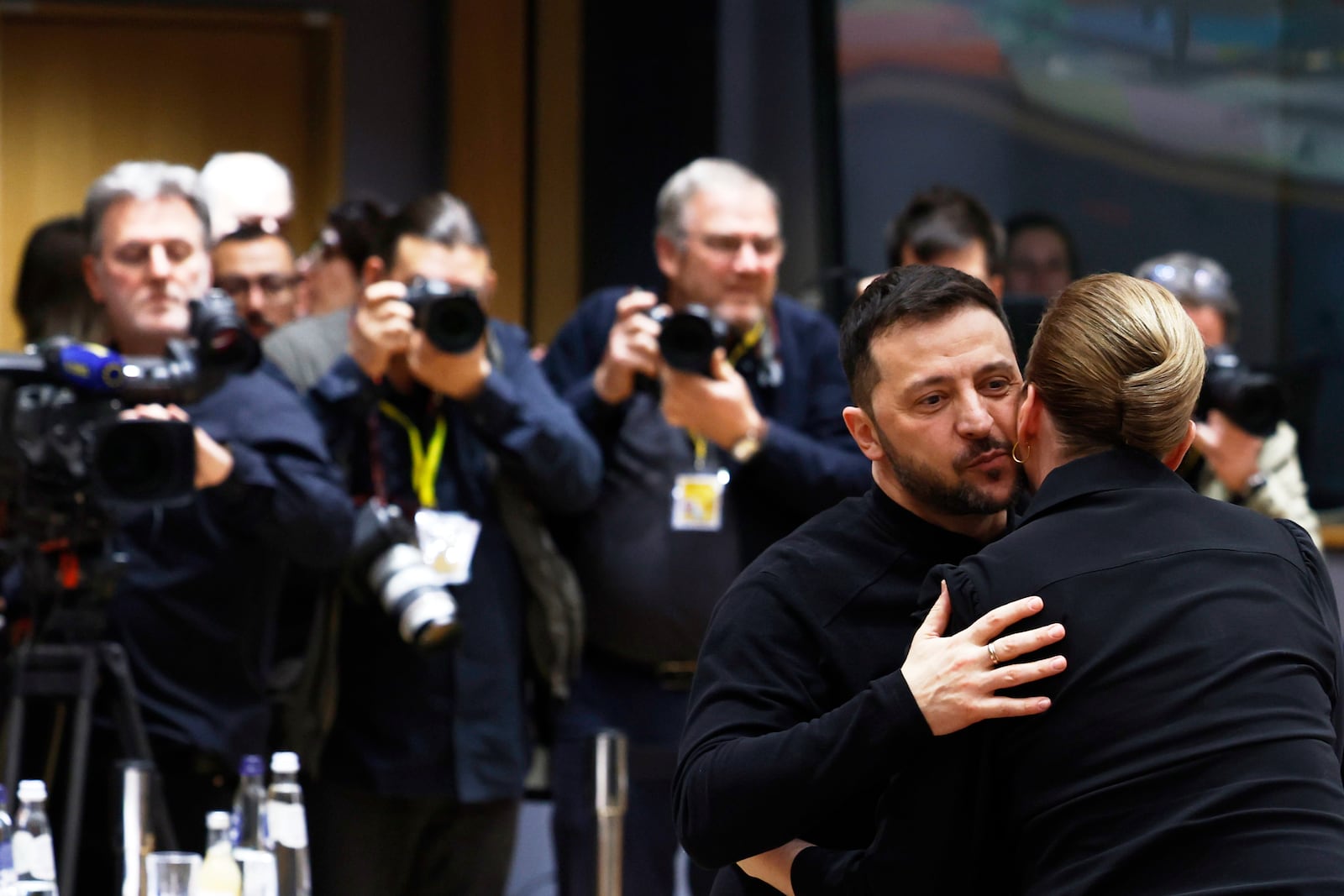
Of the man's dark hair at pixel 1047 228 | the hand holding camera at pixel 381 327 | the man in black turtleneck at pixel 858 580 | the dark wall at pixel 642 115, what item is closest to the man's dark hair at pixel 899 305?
the man in black turtleneck at pixel 858 580

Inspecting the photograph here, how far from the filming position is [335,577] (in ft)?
9.33

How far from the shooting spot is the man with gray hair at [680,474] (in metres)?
2.91

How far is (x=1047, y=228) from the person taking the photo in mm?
4094

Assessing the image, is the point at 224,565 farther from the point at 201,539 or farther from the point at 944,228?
the point at 944,228

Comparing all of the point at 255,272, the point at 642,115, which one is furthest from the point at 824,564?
the point at 642,115

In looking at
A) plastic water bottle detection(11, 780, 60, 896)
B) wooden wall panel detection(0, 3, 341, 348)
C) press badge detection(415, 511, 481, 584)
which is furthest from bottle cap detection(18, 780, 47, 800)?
wooden wall panel detection(0, 3, 341, 348)

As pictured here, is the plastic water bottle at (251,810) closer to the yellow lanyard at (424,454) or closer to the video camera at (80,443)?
the video camera at (80,443)

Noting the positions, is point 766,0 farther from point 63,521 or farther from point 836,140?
point 63,521

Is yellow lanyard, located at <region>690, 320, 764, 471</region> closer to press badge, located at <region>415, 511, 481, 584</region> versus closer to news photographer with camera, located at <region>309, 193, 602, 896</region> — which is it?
news photographer with camera, located at <region>309, 193, 602, 896</region>

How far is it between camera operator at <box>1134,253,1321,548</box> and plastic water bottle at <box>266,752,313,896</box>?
1.58 metres

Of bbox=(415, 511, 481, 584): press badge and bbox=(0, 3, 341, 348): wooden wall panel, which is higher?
bbox=(0, 3, 341, 348): wooden wall panel

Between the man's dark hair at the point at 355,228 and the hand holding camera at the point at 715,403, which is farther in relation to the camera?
the man's dark hair at the point at 355,228

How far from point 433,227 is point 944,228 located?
2.83 ft

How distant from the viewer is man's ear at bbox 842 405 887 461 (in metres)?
1.78
